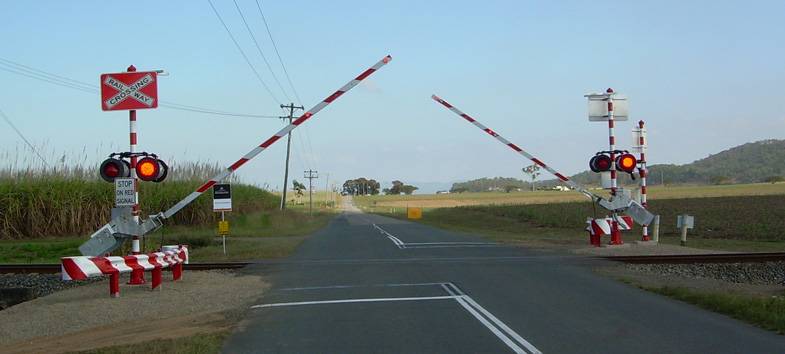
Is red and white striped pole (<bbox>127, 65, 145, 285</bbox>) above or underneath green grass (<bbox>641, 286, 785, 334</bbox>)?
above

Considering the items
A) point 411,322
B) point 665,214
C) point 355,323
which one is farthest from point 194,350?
point 665,214

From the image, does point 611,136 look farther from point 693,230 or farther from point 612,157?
point 693,230

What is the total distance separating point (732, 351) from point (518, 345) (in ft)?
7.44

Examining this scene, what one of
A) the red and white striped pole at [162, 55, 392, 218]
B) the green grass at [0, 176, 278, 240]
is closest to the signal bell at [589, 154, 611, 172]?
the red and white striped pole at [162, 55, 392, 218]

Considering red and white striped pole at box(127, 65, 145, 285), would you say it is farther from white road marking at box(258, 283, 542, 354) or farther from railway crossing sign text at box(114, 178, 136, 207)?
white road marking at box(258, 283, 542, 354)

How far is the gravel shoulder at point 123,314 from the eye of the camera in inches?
367

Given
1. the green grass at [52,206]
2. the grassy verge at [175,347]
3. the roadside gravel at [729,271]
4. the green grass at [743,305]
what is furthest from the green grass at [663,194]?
the grassy verge at [175,347]

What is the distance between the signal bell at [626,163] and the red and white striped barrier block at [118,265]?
12.1 metres

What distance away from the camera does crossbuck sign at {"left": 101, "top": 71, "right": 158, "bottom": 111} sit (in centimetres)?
1359

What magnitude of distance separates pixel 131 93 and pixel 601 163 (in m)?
12.9

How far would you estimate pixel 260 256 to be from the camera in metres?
21.8

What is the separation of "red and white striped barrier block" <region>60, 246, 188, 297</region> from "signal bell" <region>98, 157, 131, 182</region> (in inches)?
62.9

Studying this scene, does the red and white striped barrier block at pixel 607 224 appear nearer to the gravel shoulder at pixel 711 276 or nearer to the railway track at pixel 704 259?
the railway track at pixel 704 259

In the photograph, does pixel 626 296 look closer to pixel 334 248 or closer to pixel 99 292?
pixel 99 292
